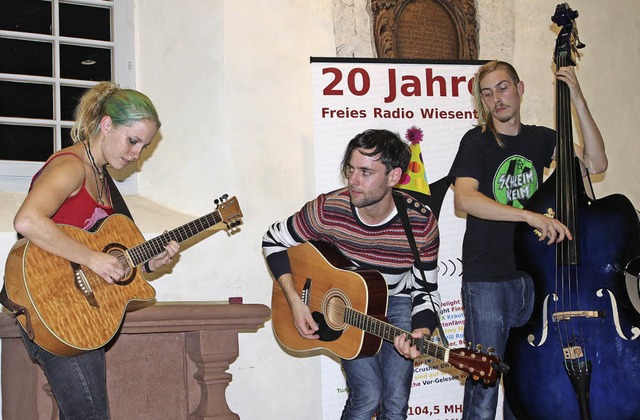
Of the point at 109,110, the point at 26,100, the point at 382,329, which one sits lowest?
the point at 382,329

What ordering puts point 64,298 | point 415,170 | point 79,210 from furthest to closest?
1. point 415,170
2. point 79,210
3. point 64,298

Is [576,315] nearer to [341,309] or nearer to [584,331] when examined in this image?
[584,331]

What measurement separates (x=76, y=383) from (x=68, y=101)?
2.56m

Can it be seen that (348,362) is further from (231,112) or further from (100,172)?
(231,112)

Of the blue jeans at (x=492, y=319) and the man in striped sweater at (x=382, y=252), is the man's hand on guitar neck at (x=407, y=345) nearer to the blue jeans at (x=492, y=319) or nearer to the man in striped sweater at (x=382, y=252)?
the man in striped sweater at (x=382, y=252)

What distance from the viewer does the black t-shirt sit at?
159 inches

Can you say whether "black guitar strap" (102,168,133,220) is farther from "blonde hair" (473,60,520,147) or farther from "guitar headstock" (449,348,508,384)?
"blonde hair" (473,60,520,147)

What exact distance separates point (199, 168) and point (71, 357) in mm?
2107

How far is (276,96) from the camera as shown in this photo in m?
5.22

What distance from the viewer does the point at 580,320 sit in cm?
370

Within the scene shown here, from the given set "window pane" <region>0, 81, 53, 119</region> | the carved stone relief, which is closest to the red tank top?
"window pane" <region>0, 81, 53, 119</region>

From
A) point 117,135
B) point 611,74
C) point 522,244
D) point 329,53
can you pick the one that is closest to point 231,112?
point 329,53

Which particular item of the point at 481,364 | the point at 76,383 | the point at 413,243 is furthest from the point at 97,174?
the point at 481,364

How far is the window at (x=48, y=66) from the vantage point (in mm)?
5059
